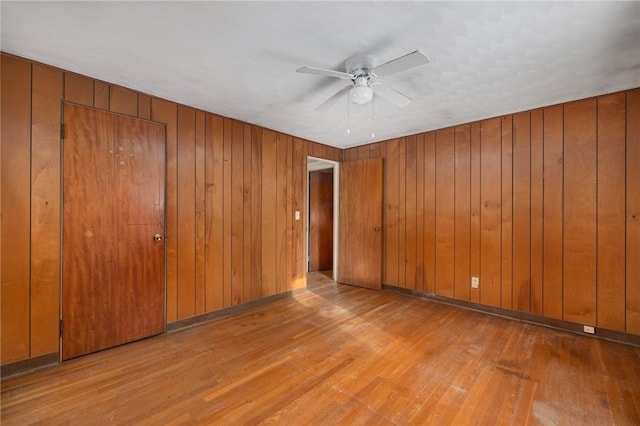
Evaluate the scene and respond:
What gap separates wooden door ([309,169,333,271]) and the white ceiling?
9.83 ft

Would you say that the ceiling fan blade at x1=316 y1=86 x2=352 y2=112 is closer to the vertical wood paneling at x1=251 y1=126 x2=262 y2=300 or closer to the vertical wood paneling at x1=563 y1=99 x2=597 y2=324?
the vertical wood paneling at x1=251 y1=126 x2=262 y2=300

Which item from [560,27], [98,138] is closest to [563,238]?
[560,27]

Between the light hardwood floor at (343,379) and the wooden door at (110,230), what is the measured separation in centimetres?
27

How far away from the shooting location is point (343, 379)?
2018mm

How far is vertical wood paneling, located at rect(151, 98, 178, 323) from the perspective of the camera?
9.25ft

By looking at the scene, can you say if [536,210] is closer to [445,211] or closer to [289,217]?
[445,211]

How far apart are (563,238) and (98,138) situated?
A: 4682 millimetres

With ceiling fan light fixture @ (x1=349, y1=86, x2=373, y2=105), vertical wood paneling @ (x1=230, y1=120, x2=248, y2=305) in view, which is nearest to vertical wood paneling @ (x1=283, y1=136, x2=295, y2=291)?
vertical wood paneling @ (x1=230, y1=120, x2=248, y2=305)

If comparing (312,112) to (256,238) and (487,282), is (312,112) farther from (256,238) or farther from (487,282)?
(487,282)

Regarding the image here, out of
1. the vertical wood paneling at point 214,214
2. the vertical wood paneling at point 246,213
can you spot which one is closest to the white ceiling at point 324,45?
the vertical wood paneling at point 214,214

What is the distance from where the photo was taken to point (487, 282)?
3.37 metres

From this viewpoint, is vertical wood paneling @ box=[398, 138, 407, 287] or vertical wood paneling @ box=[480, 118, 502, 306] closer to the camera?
vertical wood paneling @ box=[480, 118, 502, 306]

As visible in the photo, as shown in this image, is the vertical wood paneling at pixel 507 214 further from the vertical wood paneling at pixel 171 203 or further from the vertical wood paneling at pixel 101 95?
the vertical wood paneling at pixel 101 95

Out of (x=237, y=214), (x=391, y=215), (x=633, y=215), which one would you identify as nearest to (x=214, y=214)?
(x=237, y=214)
